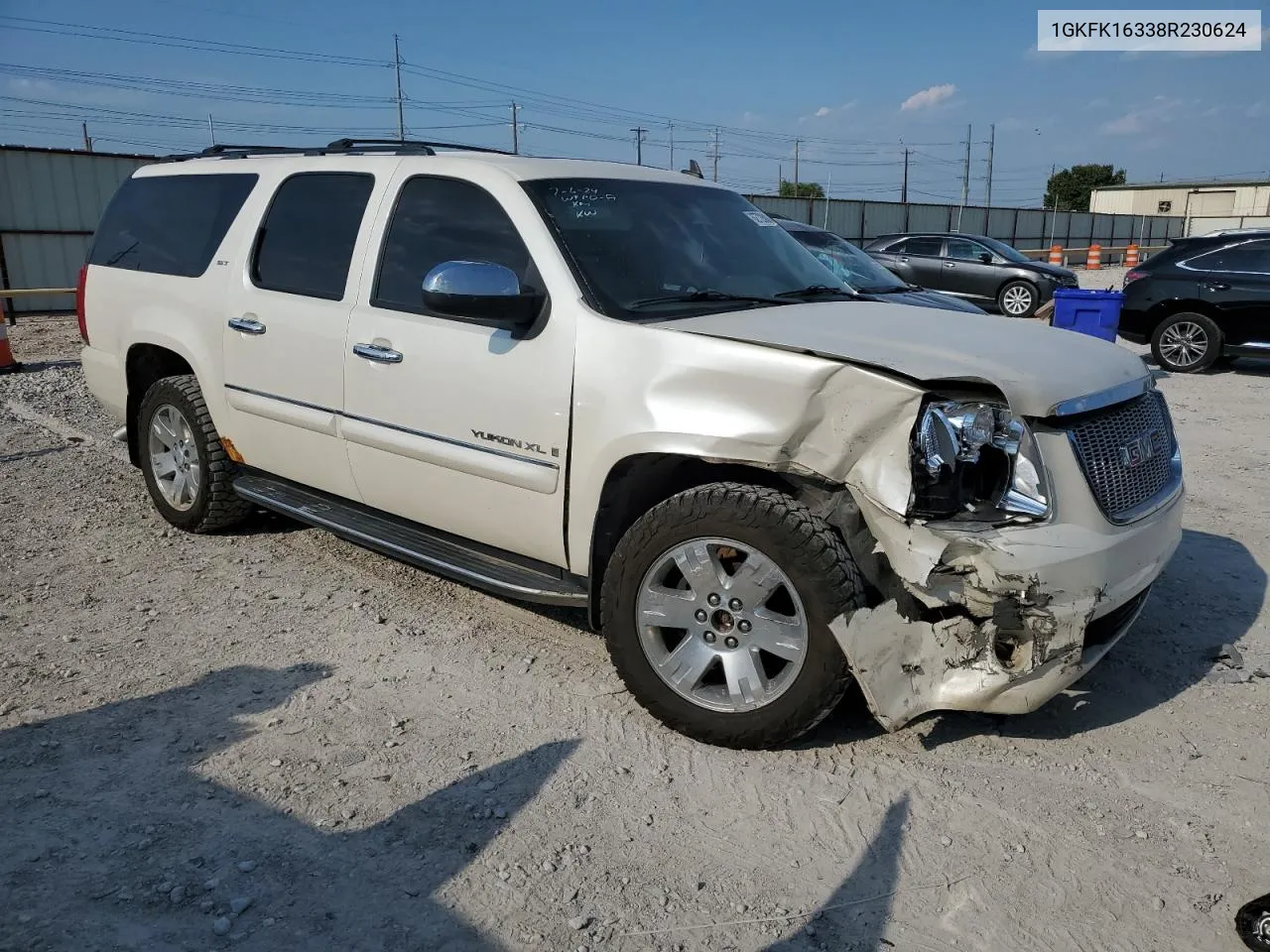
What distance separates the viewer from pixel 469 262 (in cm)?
349

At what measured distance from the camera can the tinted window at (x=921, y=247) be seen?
727 inches

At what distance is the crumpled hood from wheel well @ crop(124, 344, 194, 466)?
135 inches

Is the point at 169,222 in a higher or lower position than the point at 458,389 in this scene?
higher

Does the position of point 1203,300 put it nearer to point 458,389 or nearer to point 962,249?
point 962,249

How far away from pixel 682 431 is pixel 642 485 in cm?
38

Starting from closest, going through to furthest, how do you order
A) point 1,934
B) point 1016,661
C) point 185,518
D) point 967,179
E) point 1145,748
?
1. point 1,934
2. point 1016,661
3. point 1145,748
4. point 185,518
5. point 967,179

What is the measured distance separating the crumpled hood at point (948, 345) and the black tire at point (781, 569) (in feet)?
1.74

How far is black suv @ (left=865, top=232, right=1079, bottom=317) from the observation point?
17797mm

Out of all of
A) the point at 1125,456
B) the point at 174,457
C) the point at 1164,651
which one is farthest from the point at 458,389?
the point at 1164,651

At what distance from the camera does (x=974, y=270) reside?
18188mm

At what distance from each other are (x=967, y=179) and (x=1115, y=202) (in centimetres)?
1667

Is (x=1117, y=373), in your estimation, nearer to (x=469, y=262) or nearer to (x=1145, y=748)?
(x=1145, y=748)

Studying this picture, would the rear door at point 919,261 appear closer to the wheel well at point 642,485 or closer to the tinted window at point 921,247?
the tinted window at point 921,247

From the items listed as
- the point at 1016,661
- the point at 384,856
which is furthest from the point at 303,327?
the point at 1016,661
